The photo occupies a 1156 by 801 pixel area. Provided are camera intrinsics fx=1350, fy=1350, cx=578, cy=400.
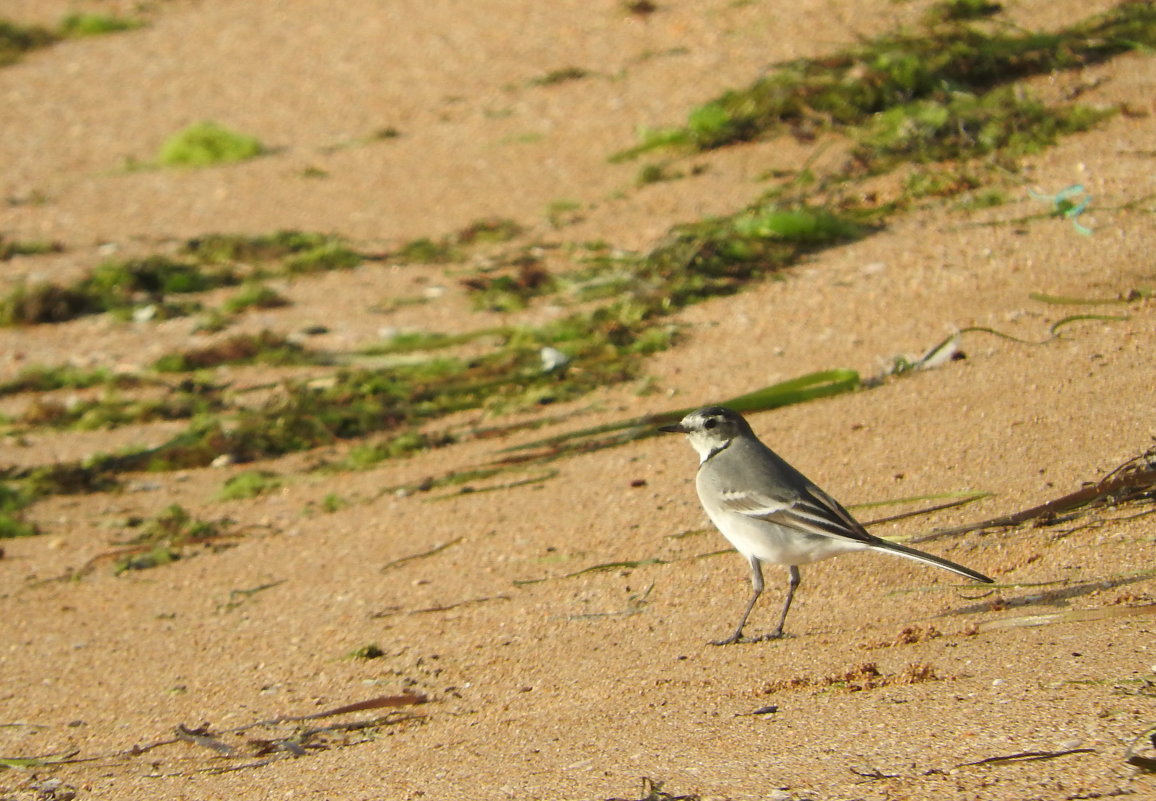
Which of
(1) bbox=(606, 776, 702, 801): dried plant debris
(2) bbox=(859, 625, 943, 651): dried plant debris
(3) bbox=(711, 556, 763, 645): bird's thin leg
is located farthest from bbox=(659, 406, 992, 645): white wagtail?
(1) bbox=(606, 776, 702, 801): dried plant debris

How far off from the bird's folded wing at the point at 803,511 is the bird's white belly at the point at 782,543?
0.02 metres

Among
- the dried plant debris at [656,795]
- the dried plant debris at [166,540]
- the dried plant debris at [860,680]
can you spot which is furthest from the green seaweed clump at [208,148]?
the dried plant debris at [656,795]

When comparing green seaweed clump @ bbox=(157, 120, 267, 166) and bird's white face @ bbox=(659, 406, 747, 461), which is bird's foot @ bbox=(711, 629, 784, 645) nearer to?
bird's white face @ bbox=(659, 406, 747, 461)

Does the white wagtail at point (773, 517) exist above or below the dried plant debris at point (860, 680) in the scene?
above

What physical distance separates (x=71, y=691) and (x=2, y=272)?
20.1 ft

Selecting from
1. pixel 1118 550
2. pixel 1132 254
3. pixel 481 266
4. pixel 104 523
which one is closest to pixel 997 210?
pixel 1132 254

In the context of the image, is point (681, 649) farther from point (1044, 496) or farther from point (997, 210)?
point (997, 210)

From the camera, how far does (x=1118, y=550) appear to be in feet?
15.9

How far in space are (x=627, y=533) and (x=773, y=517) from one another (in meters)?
1.20

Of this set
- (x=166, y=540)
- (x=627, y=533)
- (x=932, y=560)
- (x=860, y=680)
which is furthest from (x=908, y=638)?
(x=166, y=540)

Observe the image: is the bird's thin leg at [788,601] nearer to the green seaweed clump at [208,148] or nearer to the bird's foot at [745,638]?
the bird's foot at [745,638]

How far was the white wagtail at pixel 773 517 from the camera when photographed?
471 cm

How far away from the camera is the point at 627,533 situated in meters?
5.95

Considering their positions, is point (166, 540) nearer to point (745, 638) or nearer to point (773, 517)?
point (745, 638)
